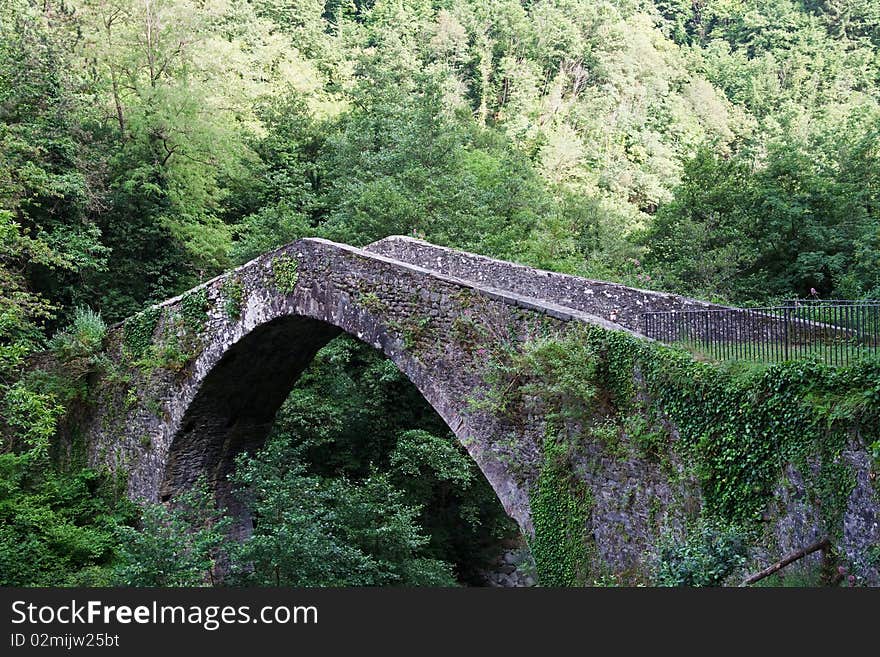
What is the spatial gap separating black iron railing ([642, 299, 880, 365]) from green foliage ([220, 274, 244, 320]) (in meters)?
7.03

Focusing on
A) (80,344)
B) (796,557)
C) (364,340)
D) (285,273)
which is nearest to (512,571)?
(364,340)

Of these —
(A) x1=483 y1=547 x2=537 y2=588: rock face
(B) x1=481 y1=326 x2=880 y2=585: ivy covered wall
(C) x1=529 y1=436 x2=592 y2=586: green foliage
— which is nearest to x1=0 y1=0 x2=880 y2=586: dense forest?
(A) x1=483 y1=547 x2=537 y2=588: rock face

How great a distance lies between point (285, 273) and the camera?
40.1ft

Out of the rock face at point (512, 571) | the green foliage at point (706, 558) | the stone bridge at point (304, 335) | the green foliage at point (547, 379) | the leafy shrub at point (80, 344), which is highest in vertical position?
the leafy shrub at point (80, 344)

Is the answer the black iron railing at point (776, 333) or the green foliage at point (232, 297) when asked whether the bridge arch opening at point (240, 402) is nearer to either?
the green foliage at point (232, 297)

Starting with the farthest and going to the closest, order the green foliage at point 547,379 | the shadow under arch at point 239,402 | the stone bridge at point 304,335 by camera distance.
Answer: the shadow under arch at point 239,402, the stone bridge at point 304,335, the green foliage at point 547,379

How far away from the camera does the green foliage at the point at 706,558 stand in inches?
247

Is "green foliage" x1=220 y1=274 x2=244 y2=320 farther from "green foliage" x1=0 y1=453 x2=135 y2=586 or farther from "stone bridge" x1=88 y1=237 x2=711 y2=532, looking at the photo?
"green foliage" x1=0 y1=453 x2=135 y2=586

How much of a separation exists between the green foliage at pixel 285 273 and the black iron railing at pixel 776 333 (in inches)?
226

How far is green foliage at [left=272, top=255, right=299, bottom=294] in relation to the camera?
1213 cm

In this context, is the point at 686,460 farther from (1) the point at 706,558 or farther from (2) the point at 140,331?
(2) the point at 140,331

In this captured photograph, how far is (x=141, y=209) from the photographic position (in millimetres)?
22141

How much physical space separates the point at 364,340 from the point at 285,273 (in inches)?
82.1

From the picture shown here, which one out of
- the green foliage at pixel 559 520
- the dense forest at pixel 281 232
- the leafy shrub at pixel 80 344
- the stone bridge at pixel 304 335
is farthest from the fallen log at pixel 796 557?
the leafy shrub at pixel 80 344
